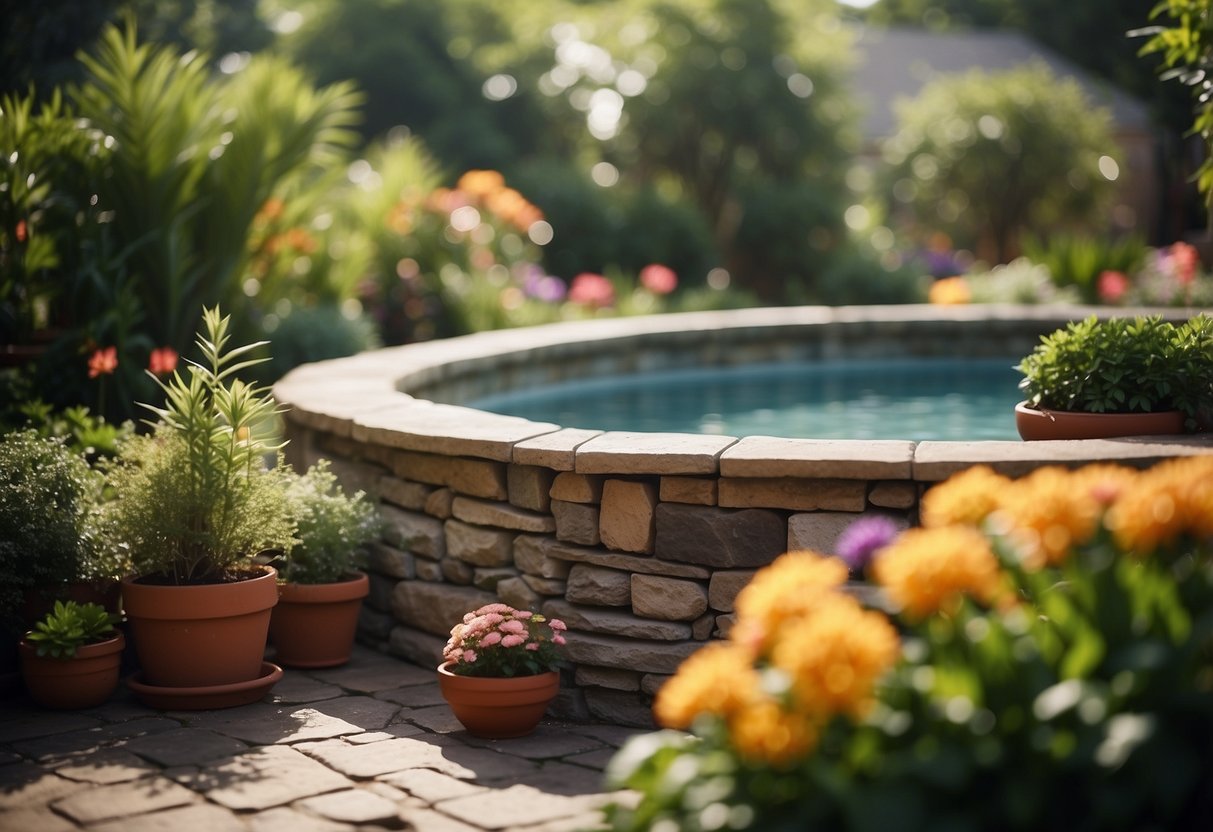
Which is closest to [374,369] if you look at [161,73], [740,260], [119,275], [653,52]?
[119,275]

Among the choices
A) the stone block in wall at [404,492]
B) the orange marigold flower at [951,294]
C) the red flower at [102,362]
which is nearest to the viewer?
the stone block in wall at [404,492]

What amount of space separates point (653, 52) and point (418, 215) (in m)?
9.52

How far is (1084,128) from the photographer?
1831 centimetres

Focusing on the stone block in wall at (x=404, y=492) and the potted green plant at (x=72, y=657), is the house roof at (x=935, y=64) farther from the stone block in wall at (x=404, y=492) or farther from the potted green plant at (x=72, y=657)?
the potted green plant at (x=72, y=657)

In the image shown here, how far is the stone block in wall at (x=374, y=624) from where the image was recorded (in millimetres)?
5043

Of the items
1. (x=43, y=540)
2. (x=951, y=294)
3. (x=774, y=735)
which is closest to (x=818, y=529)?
(x=774, y=735)

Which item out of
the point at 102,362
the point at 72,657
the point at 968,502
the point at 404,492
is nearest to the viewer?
the point at 968,502

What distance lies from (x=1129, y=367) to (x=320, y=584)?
293cm

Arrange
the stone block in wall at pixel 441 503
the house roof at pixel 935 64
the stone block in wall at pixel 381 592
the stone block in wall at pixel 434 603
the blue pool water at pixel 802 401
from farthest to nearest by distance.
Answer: the house roof at pixel 935 64
the blue pool water at pixel 802 401
the stone block in wall at pixel 381 592
the stone block in wall at pixel 441 503
the stone block in wall at pixel 434 603

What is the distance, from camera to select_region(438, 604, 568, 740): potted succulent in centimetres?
392

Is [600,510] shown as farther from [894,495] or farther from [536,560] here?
[894,495]

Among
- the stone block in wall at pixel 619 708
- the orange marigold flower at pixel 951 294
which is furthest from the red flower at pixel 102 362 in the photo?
the orange marigold flower at pixel 951 294

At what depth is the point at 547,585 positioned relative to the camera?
14.4 ft

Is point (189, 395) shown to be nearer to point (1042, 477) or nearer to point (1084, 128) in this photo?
point (1042, 477)
